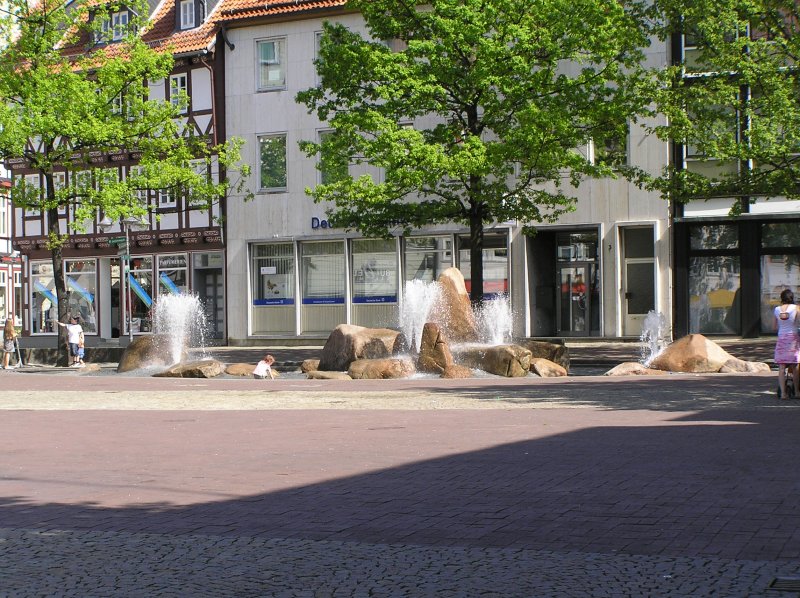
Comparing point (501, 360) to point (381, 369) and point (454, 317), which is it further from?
point (454, 317)

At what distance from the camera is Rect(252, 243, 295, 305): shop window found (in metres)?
42.2

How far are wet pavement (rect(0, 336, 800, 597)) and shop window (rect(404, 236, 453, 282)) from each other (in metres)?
23.0

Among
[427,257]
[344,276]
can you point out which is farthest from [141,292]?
[427,257]

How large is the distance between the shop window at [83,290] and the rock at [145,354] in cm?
1774

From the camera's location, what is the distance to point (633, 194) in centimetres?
3628

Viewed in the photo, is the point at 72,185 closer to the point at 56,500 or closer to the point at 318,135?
the point at 318,135

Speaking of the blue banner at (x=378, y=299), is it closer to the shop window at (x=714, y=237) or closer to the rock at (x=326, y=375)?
the shop window at (x=714, y=237)

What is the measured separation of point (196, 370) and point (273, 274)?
15.9m

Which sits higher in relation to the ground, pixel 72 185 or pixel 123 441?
pixel 72 185

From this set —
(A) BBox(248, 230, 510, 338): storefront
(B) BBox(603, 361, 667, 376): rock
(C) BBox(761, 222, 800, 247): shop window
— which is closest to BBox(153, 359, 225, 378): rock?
(B) BBox(603, 361, 667, 376): rock

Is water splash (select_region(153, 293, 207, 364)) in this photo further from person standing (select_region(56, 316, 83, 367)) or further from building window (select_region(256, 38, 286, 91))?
building window (select_region(256, 38, 286, 91))

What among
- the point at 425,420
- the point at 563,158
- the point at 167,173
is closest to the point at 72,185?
the point at 167,173

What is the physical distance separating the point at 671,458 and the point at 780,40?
16907mm

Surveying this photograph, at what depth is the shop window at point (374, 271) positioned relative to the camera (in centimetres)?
4069
